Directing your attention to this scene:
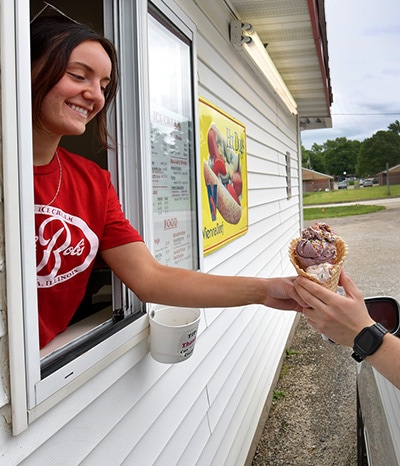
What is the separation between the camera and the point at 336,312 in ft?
4.84

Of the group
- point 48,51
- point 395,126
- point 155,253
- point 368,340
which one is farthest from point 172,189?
point 395,126

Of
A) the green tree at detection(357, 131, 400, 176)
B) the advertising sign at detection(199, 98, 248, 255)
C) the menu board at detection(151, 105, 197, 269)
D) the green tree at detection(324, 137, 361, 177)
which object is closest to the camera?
the menu board at detection(151, 105, 197, 269)

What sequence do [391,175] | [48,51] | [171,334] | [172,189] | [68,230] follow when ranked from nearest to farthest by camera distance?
[48,51]
[68,230]
[171,334]
[172,189]
[391,175]

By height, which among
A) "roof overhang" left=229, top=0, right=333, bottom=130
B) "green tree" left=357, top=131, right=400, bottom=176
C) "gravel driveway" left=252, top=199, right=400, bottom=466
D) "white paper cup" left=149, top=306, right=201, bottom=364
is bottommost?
"gravel driveway" left=252, top=199, right=400, bottom=466

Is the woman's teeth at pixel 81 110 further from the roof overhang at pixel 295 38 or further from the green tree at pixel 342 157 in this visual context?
the green tree at pixel 342 157

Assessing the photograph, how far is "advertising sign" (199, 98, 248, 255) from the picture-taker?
283 centimetres

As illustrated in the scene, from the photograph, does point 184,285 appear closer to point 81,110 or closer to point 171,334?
point 171,334

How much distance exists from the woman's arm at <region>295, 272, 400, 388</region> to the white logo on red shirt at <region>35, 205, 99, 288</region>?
77 cm

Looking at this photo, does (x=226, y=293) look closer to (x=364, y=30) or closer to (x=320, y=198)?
(x=320, y=198)

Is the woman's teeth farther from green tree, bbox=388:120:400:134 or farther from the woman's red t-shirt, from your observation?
green tree, bbox=388:120:400:134

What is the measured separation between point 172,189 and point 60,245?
3.24 ft

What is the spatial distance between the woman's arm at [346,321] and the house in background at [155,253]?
27.2 inches

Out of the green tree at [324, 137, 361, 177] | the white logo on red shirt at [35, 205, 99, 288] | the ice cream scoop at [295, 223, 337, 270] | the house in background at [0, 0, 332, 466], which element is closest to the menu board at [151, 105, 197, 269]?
the house in background at [0, 0, 332, 466]

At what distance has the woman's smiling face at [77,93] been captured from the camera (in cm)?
129
